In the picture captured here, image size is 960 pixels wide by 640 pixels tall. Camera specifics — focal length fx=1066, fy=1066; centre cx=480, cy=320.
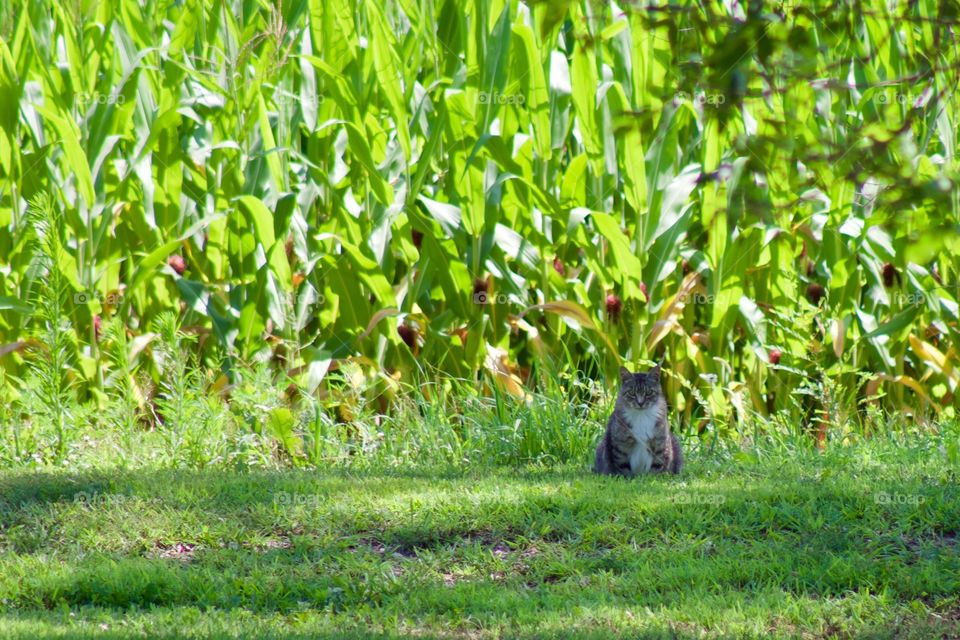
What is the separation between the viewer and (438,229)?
7.09 meters

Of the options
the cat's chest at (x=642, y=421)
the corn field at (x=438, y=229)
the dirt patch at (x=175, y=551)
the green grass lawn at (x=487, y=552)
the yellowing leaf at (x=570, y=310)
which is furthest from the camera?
the corn field at (x=438, y=229)

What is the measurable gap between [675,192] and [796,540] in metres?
2.84

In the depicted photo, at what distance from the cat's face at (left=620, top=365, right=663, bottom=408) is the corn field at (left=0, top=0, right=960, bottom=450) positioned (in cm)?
117

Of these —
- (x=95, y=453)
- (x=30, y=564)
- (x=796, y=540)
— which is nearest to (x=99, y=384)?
(x=95, y=453)

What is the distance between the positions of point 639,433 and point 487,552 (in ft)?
3.91

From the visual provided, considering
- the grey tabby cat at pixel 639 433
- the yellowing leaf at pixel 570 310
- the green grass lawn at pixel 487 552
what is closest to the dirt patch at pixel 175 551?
the green grass lawn at pixel 487 552

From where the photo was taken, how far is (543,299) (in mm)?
7102

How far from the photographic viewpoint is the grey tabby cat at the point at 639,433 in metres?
5.46

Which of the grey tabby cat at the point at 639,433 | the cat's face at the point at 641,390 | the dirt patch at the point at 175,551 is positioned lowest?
the dirt patch at the point at 175,551

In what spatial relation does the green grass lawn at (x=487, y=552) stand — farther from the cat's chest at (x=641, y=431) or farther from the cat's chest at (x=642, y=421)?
the cat's chest at (x=642, y=421)

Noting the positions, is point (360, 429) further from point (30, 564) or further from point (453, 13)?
point (453, 13)

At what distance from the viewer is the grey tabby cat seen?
546 cm

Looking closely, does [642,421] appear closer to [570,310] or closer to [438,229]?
[570,310]

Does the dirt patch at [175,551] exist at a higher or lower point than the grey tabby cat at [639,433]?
lower
